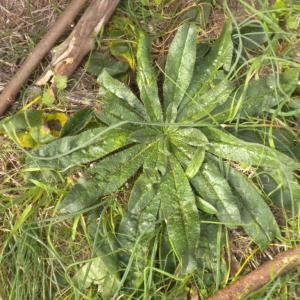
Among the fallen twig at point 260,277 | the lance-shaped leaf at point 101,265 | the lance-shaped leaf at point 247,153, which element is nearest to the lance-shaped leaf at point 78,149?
the lance-shaped leaf at point 101,265

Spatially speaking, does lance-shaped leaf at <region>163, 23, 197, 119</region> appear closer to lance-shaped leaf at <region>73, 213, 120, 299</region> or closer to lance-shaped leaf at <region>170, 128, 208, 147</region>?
lance-shaped leaf at <region>170, 128, 208, 147</region>

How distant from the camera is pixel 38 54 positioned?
→ 6.73 ft

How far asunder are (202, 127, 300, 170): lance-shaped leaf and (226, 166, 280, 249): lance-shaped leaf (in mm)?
86

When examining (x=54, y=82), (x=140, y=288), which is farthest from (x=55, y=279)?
(x=54, y=82)

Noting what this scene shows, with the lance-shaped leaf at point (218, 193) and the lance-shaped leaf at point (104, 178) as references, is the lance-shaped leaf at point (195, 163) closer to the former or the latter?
the lance-shaped leaf at point (218, 193)

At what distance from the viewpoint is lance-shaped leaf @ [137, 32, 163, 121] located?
195cm

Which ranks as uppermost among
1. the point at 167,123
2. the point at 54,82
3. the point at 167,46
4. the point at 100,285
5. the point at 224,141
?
the point at 54,82

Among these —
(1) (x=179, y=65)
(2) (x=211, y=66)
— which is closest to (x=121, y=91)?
(1) (x=179, y=65)

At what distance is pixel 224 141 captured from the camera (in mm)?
1903

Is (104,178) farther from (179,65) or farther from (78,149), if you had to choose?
(179,65)

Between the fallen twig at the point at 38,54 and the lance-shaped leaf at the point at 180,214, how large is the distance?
2.09 ft

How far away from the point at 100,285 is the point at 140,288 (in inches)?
5.5

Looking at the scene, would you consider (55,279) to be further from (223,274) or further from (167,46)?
(167,46)

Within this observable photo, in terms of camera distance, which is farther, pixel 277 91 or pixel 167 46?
pixel 167 46
